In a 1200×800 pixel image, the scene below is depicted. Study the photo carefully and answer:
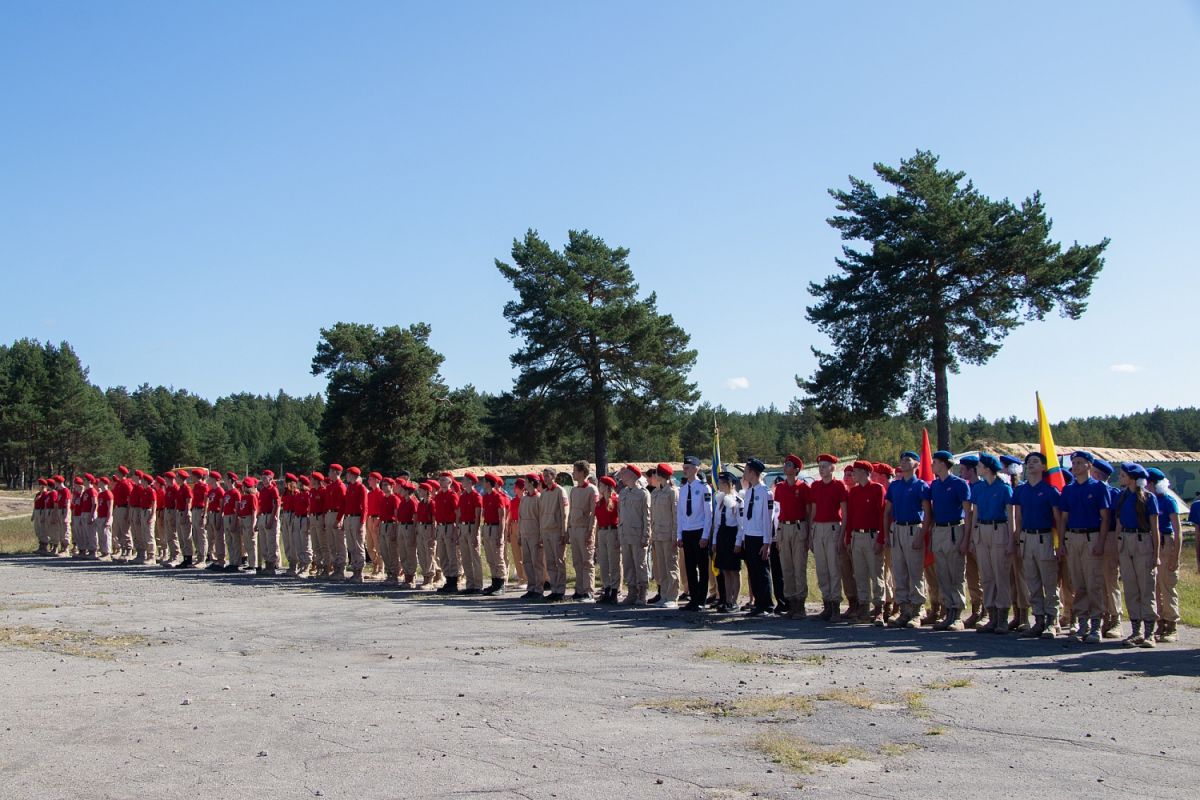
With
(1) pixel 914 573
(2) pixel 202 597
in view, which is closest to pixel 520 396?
(2) pixel 202 597

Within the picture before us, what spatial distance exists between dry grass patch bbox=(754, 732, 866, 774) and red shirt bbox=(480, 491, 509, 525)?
36.7ft

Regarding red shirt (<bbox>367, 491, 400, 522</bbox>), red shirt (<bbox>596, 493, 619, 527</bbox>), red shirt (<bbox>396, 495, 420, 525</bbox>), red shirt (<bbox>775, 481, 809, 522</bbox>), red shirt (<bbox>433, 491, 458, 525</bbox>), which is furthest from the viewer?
red shirt (<bbox>367, 491, 400, 522</bbox>)

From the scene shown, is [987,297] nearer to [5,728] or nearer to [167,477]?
[167,477]

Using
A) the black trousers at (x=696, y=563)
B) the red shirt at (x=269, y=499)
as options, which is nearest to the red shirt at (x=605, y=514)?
the black trousers at (x=696, y=563)

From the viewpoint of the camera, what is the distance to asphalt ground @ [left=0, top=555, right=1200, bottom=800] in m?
5.97

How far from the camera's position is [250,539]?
882 inches

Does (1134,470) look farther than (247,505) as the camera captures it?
No

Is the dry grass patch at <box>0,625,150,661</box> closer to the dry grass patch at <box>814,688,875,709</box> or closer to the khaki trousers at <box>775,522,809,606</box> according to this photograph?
the dry grass patch at <box>814,688,875,709</box>

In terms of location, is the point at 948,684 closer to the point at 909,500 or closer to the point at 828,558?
the point at 909,500

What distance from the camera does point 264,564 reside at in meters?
23.0

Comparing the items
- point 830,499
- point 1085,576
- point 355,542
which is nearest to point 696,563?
point 830,499

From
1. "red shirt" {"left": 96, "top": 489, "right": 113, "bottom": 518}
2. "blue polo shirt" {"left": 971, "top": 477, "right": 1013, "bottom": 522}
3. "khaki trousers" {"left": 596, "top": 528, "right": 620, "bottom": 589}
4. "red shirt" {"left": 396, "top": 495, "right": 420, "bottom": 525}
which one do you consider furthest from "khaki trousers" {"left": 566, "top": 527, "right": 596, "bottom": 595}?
"red shirt" {"left": 96, "top": 489, "right": 113, "bottom": 518}

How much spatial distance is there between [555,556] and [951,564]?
662cm

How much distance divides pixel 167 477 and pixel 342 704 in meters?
19.9
